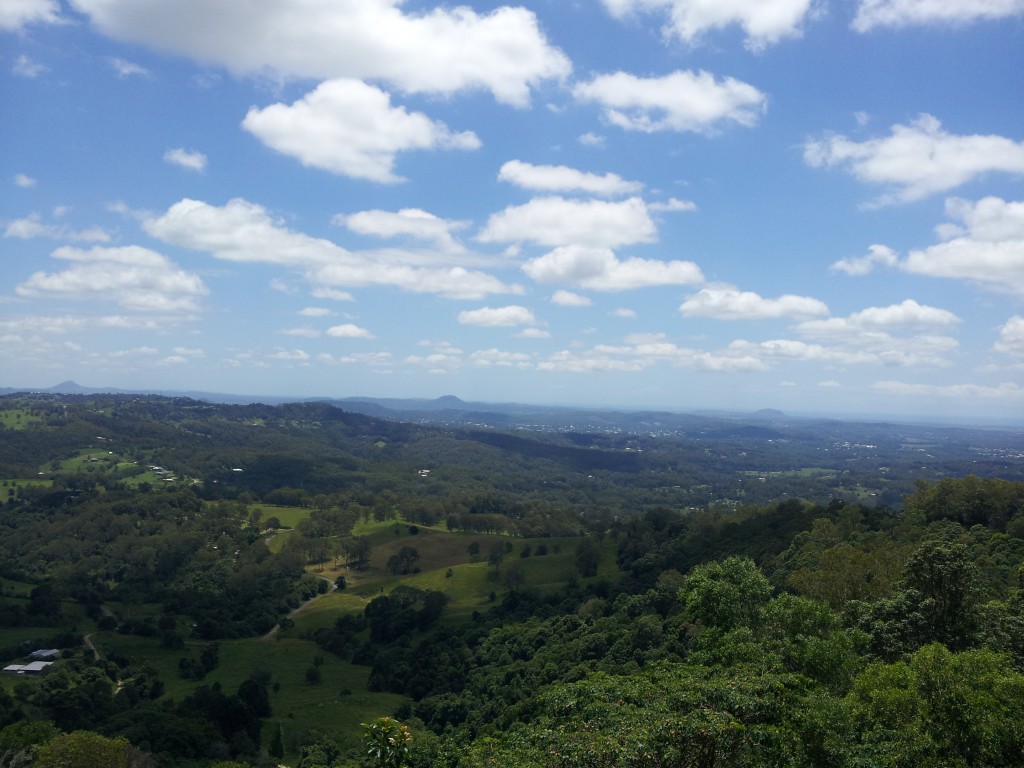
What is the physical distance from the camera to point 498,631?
94312 mm

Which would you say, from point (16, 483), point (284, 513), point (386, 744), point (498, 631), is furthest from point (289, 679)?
point (16, 483)

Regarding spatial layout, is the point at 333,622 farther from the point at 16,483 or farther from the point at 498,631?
the point at 16,483

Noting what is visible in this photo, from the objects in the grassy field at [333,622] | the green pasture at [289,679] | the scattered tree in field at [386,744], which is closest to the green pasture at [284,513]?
the grassy field at [333,622]

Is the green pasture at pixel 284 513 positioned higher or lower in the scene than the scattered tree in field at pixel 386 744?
lower

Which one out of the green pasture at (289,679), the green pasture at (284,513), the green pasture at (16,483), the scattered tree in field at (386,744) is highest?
the scattered tree in field at (386,744)

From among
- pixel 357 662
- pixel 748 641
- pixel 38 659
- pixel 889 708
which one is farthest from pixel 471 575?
pixel 889 708

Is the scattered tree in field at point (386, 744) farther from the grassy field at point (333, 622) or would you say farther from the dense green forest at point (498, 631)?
the grassy field at point (333, 622)

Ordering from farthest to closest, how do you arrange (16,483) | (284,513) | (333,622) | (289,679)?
(284,513) → (16,483) → (333,622) → (289,679)

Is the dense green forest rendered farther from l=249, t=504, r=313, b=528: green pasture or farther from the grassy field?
l=249, t=504, r=313, b=528: green pasture

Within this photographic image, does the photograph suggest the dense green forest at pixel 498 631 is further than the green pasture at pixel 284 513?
No

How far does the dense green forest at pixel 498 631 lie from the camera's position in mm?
22125

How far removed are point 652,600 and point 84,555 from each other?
124848 millimetres

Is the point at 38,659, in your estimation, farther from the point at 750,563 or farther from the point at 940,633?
the point at 940,633

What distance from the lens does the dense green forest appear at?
72.6 feet
